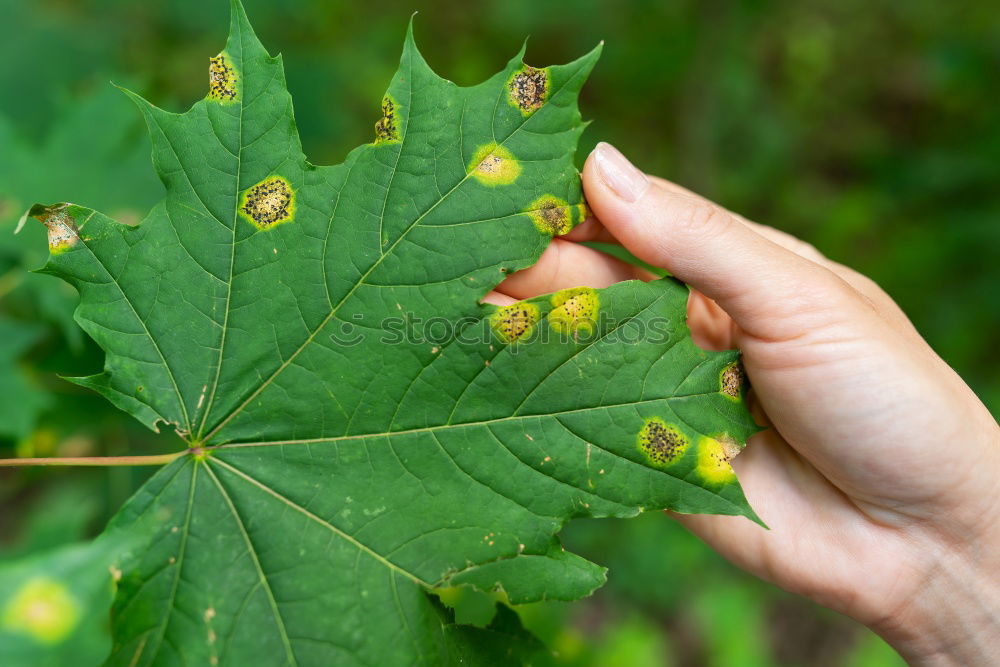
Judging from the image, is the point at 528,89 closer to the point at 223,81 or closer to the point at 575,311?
the point at 575,311

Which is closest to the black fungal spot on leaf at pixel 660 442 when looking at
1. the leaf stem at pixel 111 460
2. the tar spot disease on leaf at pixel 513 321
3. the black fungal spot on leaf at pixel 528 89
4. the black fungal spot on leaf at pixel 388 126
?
the tar spot disease on leaf at pixel 513 321

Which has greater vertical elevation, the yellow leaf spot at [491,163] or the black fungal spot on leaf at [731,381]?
the yellow leaf spot at [491,163]

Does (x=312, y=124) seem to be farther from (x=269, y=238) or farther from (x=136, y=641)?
(x=136, y=641)

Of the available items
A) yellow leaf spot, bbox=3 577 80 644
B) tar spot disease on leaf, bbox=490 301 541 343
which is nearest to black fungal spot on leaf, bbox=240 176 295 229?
tar spot disease on leaf, bbox=490 301 541 343

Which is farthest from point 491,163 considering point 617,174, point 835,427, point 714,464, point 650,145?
point 650,145

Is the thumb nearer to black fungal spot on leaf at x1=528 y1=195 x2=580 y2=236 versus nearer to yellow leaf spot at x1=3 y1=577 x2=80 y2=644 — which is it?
black fungal spot on leaf at x1=528 y1=195 x2=580 y2=236

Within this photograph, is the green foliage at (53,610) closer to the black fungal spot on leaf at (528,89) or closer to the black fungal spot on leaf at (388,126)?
the black fungal spot on leaf at (388,126)
